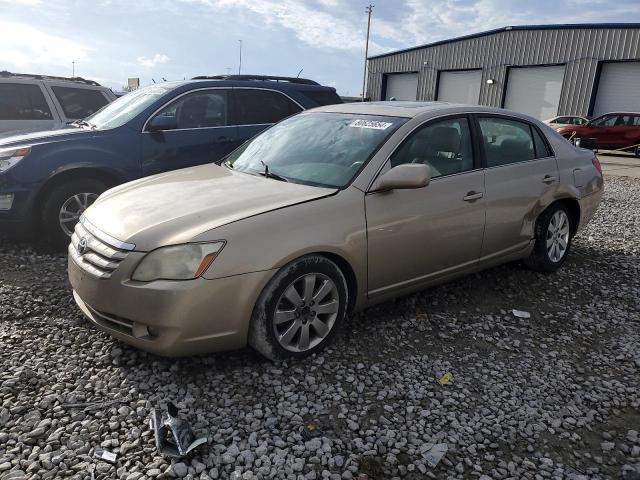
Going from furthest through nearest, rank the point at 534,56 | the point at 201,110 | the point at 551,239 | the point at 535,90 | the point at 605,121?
the point at 535,90, the point at 534,56, the point at 605,121, the point at 201,110, the point at 551,239

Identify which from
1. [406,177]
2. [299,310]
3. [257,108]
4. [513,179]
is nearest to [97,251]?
[299,310]

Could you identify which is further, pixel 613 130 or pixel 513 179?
pixel 613 130

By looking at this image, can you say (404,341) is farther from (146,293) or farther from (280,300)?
(146,293)

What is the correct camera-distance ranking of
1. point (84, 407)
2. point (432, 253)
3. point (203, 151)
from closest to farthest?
point (84, 407) < point (432, 253) < point (203, 151)

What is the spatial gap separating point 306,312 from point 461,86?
3062 cm

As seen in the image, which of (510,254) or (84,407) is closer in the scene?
(84,407)

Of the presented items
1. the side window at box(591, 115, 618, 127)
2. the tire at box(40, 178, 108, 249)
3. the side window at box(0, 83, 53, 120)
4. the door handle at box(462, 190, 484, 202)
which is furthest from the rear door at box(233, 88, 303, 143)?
the side window at box(591, 115, 618, 127)

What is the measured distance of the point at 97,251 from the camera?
306cm

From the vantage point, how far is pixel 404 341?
3645 mm

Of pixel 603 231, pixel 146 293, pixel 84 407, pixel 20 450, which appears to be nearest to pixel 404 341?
pixel 146 293

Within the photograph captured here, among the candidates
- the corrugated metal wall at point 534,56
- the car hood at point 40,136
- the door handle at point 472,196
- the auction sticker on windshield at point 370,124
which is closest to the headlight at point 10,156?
the car hood at point 40,136

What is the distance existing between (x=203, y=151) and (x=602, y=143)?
20093 mm

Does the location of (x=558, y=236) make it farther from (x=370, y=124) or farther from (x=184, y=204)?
(x=184, y=204)

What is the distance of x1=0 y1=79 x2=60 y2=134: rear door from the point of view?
7723 millimetres
